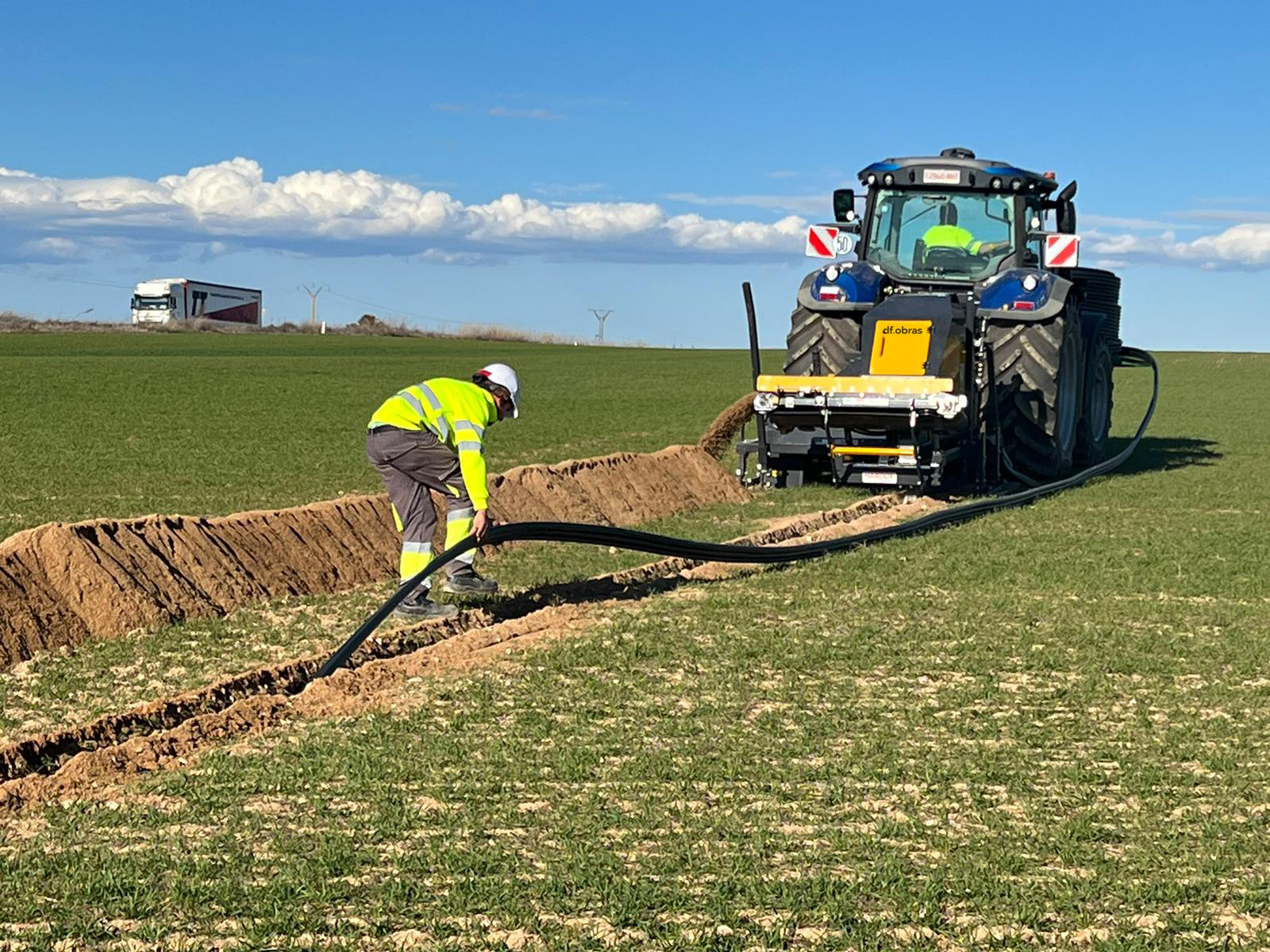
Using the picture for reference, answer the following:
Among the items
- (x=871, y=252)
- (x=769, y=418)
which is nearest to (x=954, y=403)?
(x=769, y=418)

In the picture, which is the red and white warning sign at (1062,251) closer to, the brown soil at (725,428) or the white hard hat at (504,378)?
the brown soil at (725,428)

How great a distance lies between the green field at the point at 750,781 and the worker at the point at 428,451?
592 mm

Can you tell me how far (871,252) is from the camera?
15797 millimetres

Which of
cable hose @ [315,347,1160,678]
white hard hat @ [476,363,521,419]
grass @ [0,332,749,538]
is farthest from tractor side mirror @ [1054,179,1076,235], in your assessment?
white hard hat @ [476,363,521,419]

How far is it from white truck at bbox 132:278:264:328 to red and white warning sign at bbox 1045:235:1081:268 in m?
54.1

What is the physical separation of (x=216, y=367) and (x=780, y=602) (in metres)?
29.5

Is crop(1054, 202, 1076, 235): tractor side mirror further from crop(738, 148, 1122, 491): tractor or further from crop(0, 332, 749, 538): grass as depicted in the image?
crop(0, 332, 749, 538): grass

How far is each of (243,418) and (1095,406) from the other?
11.2 metres

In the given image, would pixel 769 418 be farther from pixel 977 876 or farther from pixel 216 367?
pixel 216 367

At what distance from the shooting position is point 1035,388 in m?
15.1

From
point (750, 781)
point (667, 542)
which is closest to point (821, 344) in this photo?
point (667, 542)

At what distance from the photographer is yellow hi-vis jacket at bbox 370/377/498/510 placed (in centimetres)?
877

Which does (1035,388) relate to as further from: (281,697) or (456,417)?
(281,697)

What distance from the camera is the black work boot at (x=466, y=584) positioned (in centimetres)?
953
